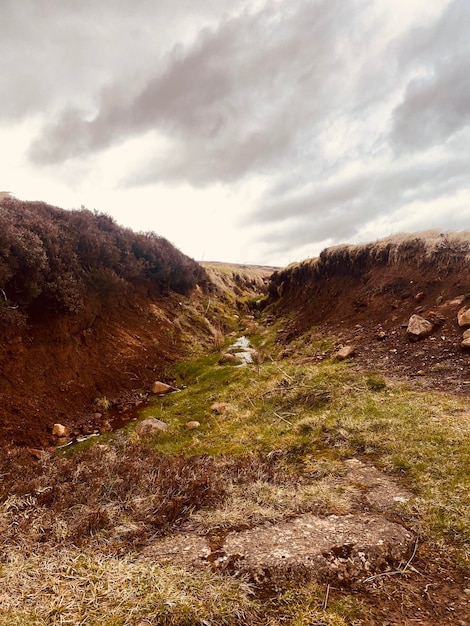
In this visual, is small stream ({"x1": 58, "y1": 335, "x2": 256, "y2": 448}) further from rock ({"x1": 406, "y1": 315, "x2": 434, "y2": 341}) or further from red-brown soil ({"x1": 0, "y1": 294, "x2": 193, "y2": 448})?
rock ({"x1": 406, "y1": 315, "x2": 434, "y2": 341})

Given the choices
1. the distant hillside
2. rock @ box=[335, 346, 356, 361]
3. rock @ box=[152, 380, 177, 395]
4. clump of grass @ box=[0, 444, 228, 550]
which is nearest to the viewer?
clump of grass @ box=[0, 444, 228, 550]

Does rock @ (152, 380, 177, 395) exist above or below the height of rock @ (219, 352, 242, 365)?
below

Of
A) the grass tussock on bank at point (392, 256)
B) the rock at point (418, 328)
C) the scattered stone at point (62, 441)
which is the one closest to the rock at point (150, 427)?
the scattered stone at point (62, 441)

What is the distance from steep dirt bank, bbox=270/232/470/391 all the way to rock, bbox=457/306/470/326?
0.22m

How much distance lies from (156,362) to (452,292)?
44.1 feet

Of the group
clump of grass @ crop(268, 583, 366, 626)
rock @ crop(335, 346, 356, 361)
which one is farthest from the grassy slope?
rock @ crop(335, 346, 356, 361)

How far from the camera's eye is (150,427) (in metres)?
10.2

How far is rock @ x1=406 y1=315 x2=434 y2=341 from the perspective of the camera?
11719 mm

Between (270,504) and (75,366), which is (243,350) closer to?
(75,366)

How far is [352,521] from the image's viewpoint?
15.0ft

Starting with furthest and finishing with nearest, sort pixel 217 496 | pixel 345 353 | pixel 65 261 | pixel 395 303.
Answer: pixel 395 303, pixel 65 261, pixel 345 353, pixel 217 496

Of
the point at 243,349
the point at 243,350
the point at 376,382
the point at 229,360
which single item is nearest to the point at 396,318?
the point at 376,382

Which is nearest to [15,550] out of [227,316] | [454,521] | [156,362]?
[454,521]

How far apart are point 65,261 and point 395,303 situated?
49.8 feet
